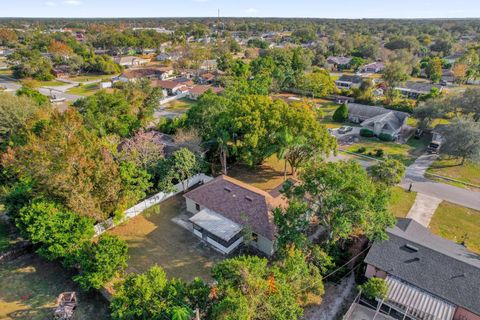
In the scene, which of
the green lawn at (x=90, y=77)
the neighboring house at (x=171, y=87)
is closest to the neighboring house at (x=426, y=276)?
the neighboring house at (x=171, y=87)

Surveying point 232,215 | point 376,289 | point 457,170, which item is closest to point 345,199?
point 376,289

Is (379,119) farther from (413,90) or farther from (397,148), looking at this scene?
Answer: (413,90)

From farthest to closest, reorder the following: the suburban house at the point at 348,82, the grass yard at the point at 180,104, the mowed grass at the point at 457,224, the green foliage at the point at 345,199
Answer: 1. the suburban house at the point at 348,82
2. the grass yard at the point at 180,104
3. the mowed grass at the point at 457,224
4. the green foliage at the point at 345,199

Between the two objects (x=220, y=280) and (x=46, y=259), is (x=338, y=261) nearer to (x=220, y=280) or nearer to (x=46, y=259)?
(x=220, y=280)

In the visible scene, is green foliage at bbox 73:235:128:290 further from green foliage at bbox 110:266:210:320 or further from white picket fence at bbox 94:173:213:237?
white picket fence at bbox 94:173:213:237

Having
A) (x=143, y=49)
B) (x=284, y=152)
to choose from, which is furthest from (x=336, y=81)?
(x=143, y=49)

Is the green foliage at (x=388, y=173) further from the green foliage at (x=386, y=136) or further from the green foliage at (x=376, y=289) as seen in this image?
the green foliage at (x=386, y=136)
